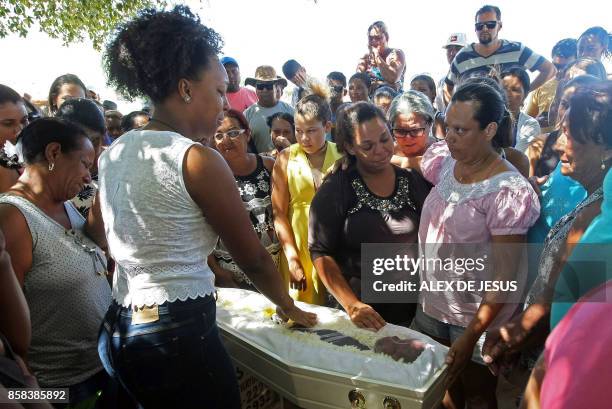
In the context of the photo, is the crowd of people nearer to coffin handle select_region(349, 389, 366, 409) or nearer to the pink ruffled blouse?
the pink ruffled blouse

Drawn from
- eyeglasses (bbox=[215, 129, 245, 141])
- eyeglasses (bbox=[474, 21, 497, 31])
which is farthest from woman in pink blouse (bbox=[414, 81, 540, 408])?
eyeglasses (bbox=[474, 21, 497, 31])

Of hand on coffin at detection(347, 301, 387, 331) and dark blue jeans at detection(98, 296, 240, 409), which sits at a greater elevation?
dark blue jeans at detection(98, 296, 240, 409)

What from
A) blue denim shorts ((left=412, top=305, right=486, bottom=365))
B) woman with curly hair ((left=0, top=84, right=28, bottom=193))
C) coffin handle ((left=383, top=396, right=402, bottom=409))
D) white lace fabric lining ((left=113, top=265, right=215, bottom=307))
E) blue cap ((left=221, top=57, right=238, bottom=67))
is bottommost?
blue denim shorts ((left=412, top=305, right=486, bottom=365))

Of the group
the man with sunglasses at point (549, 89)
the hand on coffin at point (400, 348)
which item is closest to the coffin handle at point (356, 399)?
the hand on coffin at point (400, 348)

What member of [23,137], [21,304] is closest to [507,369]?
[21,304]

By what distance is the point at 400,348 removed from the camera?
1.85 m

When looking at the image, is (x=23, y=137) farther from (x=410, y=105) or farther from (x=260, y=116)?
(x=260, y=116)

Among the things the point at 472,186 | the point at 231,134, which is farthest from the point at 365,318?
the point at 231,134

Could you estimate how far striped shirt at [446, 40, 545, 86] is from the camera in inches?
196

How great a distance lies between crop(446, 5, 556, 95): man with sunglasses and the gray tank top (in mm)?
4388

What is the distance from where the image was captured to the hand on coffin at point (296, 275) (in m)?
3.09

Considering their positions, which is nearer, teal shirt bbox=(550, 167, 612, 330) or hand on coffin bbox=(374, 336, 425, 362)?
teal shirt bbox=(550, 167, 612, 330)

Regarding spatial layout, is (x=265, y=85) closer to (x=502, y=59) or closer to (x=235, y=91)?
Answer: (x=235, y=91)

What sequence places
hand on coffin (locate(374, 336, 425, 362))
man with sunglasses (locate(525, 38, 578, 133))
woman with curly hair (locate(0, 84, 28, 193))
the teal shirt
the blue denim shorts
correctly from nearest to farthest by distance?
the teal shirt → hand on coffin (locate(374, 336, 425, 362)) → the blue denim shorts → woman with curly hair (locate(0, 84, 28, 193)) → man with sunglasses (locate(525, 38, 578, 133))
